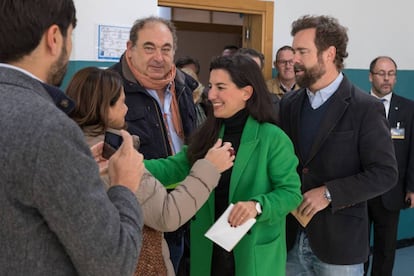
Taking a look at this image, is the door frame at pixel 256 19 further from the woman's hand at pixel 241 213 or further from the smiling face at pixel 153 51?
the woman's hand at pixel 241 213

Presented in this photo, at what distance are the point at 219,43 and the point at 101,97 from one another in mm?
5985

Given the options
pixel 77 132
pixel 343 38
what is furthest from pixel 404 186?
pixel 77 132

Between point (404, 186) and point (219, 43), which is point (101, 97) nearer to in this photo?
point (404, 186)

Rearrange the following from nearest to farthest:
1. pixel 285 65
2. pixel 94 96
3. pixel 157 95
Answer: pixel 94 96
pixel 157 95
pixel 285 65

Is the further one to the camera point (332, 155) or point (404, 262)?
point (404, 262)

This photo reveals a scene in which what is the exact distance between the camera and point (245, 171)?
1.70m

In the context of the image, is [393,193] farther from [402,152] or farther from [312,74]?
[312,74]

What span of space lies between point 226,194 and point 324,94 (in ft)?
2.01

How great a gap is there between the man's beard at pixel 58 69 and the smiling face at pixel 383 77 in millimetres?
3065

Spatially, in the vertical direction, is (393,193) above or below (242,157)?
below

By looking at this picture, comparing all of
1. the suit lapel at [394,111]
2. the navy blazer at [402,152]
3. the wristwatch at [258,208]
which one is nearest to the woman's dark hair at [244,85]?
the wristwatch at [258,208]

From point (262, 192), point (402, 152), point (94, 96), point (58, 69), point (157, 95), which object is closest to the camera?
point (58, 69)

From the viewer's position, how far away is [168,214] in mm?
1399

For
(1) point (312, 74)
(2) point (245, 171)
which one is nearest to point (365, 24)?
(1) point (312, 74)
